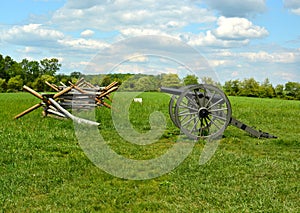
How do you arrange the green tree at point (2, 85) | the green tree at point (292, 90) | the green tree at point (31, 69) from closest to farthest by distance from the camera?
1. the green tree at point (292, 90)
2. the green tree at point (2, 85)
3. the green tree at point (31, 69)

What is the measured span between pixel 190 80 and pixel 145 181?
403 cm

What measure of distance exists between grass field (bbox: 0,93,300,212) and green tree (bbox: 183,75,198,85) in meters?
1.59

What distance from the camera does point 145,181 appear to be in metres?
6.13

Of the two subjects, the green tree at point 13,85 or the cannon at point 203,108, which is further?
the green tree at point 13,85

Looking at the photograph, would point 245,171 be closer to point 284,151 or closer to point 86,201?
point 284,151

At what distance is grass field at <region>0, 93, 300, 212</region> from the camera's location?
5086 millimetres

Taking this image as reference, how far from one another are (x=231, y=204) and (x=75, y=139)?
5349 mm

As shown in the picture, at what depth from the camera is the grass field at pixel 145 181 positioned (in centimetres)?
509

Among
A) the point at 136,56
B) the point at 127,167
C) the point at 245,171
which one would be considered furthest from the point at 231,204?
the point at 136,56

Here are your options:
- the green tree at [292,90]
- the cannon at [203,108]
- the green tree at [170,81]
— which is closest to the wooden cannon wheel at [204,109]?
the cannon at [203,108]

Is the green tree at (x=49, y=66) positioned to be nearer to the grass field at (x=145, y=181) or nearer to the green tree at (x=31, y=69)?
the green tree at (x=31, y=69)

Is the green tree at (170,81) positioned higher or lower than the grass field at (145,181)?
higher

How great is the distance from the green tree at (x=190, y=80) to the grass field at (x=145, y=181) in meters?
1.59

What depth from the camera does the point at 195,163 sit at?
726cm
